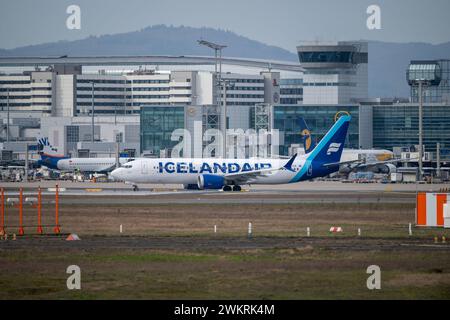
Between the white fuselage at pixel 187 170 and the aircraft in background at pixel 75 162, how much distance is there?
2480 inches

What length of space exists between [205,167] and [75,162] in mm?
73664

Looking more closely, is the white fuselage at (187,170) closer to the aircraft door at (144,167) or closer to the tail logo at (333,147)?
the aircraft door at (144,167)

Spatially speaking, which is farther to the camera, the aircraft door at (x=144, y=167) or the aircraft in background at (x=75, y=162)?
the aircraft in background at (x=75, y=162)

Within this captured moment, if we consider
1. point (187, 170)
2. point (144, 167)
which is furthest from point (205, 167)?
point (144, 167)

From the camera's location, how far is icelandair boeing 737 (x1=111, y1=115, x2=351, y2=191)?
11912 centimetres

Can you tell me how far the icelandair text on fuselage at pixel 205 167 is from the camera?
119000mm

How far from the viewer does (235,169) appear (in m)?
120

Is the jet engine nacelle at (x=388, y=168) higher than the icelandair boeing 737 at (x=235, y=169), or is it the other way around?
the icelandair boeing 737 at (x=235, y=169)

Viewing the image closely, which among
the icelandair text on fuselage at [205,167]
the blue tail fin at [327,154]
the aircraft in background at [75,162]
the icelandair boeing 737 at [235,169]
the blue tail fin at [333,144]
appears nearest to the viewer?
the icelandair text on fuselage at [205,167]

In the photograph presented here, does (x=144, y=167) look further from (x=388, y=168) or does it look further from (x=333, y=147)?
(x=388, y=168)

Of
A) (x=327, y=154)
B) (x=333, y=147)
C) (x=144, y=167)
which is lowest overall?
(x=144, y=167)

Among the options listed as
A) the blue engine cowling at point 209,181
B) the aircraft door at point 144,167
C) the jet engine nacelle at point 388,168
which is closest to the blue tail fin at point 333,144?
the blue engine cowling at point 209,181
